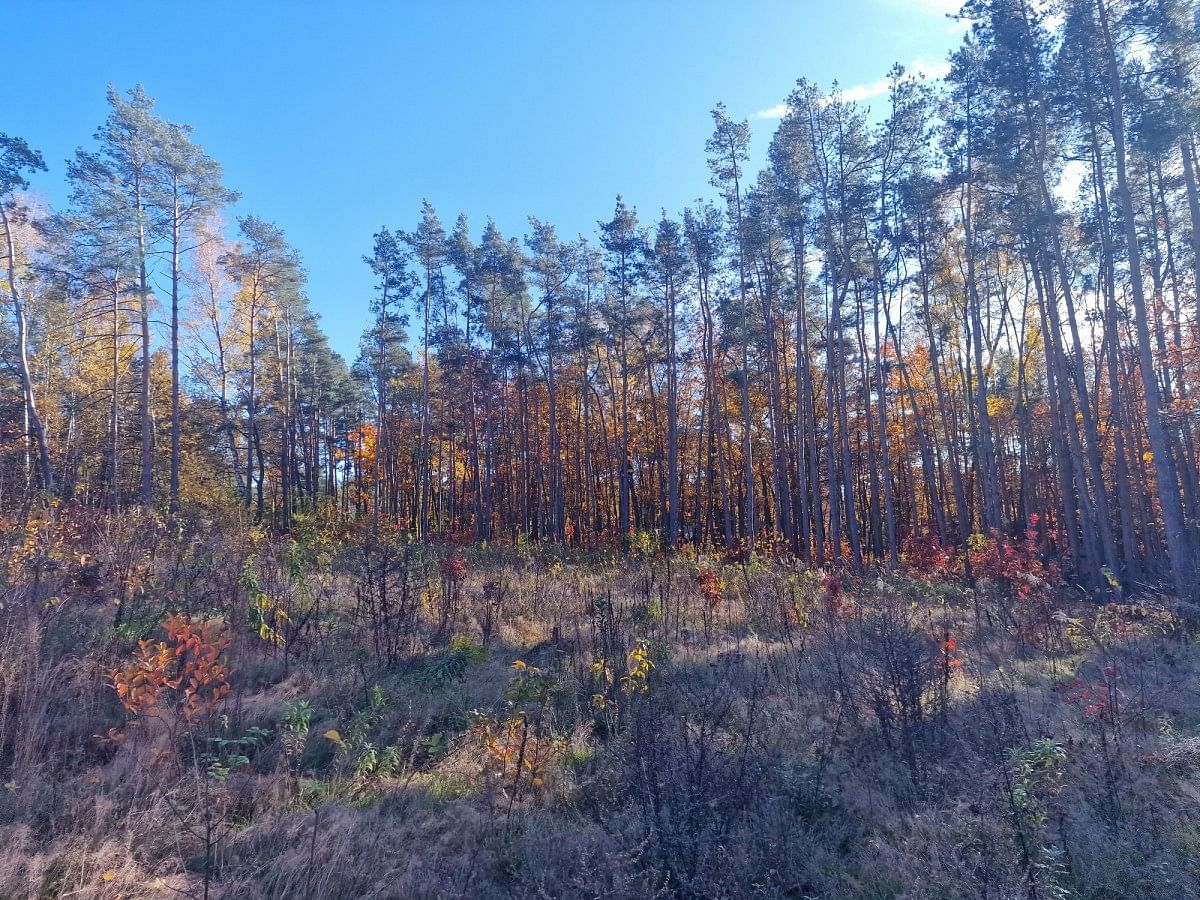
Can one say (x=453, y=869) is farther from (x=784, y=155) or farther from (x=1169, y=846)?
(x=784, y=155)

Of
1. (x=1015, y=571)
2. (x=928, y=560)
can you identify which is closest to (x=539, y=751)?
(x=1015, y=571)

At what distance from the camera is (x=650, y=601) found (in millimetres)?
8812

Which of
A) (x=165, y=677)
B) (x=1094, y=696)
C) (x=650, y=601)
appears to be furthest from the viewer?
(x=650, y=601)

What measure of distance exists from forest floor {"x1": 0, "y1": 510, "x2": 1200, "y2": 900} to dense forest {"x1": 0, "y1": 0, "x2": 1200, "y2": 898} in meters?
0.03

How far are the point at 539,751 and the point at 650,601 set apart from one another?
4.40 meters

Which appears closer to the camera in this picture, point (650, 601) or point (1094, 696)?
point (1094, 696)

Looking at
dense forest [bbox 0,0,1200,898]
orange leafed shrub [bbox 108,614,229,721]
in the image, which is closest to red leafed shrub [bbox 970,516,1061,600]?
dense forest [bbox 0,0,1200,898]

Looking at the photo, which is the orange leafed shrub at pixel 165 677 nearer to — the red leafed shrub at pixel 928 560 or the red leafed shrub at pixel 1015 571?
the red leafed shrub at pixel 1015 571

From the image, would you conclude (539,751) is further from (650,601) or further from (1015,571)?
(1015,571)

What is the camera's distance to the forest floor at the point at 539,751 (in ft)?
10.5

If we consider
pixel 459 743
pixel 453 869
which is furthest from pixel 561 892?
pixel 459 743

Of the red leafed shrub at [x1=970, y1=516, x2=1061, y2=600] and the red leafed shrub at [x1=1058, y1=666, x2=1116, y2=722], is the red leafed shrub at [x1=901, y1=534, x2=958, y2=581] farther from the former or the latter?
the red leafed shrub at [x1=1058, y1=666, x2=1116, y2=722]

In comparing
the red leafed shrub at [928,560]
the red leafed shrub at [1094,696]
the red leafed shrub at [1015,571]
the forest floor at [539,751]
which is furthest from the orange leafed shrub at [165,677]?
the red leafed shrub at [928,560]

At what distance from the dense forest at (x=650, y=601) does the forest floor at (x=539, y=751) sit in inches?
1.4
